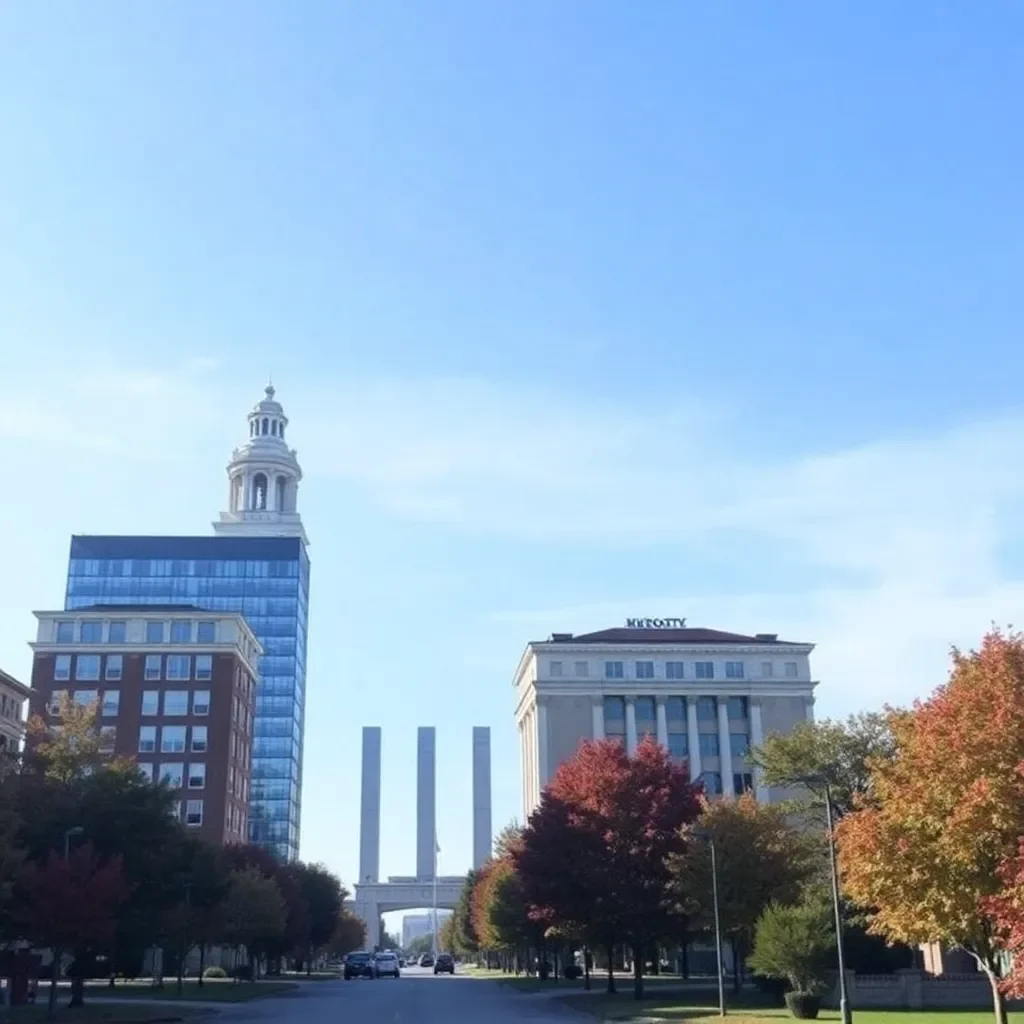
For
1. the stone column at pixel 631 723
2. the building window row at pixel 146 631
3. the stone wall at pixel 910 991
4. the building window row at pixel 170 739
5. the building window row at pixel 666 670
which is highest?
the building window row at pixel 146 631

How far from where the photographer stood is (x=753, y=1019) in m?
38.0

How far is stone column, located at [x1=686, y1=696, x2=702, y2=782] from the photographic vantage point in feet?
412

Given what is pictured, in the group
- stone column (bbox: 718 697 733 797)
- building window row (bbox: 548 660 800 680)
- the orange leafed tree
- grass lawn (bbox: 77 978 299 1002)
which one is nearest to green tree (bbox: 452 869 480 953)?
building window row (bbox: 548 660 800 680)

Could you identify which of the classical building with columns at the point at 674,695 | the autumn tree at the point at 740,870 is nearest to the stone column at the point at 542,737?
the classical building with columns at the point at 674,695

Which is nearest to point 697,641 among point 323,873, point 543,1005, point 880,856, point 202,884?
point 323,873

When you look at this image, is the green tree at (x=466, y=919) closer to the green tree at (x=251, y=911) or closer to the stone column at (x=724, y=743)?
the stone column at (x=724, y=743)

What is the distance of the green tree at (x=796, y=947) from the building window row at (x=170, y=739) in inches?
3020

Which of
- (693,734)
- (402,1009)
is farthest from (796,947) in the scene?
(693,734)

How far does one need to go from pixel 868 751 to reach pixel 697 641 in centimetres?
6119

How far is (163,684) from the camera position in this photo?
114812 mm

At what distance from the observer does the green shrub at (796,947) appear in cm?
4391

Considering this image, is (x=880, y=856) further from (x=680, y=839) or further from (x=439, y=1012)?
(x=680, y=839)

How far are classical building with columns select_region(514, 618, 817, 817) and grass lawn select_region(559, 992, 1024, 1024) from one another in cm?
7640

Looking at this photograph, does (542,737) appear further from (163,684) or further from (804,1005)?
(804,1005)
